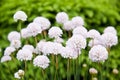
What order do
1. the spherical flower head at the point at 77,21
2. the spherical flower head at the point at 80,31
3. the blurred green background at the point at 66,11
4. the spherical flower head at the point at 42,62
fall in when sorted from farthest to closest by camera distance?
the blurred green background at the point at 66,11 → the spherical flower head at the point at 77,21 → the spherical flower head at the point at 80,31 → the spherical flower head at the point at 42,62

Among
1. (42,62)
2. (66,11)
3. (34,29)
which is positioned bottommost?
(66,11)

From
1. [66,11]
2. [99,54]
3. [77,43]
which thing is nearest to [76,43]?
[77,43]

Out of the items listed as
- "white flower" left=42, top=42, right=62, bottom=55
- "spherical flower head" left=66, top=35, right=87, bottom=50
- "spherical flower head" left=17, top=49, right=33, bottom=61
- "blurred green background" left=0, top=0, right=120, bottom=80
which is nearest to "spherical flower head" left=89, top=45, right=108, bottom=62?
"spherical flower head" left=66, top=35, right=87, bottom=50

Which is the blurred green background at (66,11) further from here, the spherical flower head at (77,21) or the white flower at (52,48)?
the white flower at (52,48)

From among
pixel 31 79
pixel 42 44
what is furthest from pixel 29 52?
pixel 31 79

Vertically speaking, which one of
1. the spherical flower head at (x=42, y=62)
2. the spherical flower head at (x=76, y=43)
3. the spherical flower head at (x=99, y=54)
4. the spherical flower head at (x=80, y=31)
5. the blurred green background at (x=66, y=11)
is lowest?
the blurred green background at (x=66, y=11)

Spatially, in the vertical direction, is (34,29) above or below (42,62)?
above

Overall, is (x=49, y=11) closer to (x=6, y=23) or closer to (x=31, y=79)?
(x=6, y=23)

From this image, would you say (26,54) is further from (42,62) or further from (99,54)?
(99,54)

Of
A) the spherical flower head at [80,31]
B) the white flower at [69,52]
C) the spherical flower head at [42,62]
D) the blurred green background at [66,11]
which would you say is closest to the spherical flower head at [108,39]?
the spherical flower head at [80,31]

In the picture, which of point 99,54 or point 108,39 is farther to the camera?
point 108,39

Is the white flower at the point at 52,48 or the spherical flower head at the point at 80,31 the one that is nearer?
the white flower at the point at 52,48
